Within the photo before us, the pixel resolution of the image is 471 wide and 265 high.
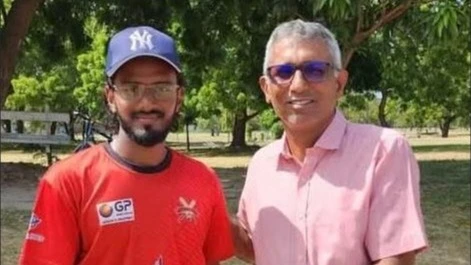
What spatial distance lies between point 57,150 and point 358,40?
1259cm

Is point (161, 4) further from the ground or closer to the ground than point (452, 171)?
further from the ground

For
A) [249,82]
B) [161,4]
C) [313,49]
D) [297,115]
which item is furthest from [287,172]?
[249,82]

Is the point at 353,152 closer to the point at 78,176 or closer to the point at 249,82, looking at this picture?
the point at 78,176

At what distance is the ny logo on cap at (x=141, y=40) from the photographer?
7.69ft

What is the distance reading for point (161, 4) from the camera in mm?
11258

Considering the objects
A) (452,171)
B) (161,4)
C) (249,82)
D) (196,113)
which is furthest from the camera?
(196,113)

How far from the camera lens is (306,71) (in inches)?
90.2

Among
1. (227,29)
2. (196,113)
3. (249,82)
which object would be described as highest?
(227,29)

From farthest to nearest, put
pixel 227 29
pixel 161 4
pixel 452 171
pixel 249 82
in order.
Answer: pixel 452 171 < pixel 249 82 < pixel 227 29 < pixel 161 4

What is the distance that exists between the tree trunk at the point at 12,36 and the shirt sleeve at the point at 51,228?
7852mm

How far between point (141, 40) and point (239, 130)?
32324mm

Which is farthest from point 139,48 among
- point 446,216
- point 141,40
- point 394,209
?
point 446,216

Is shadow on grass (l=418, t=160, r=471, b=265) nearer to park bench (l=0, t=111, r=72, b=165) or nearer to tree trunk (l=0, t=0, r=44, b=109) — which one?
tree trunk (l=0, t=0, r=44, b=109)

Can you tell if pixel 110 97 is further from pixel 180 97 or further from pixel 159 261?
pixel 159 261
